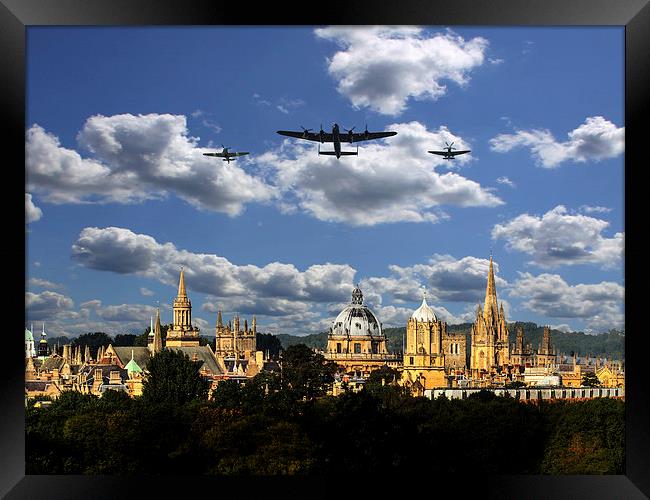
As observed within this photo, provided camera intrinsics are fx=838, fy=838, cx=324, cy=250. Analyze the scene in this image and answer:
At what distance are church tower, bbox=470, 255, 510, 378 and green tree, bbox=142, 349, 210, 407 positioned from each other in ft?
67.9

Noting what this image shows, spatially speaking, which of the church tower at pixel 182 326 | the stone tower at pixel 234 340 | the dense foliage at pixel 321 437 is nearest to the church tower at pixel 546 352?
the stone tower at pixel 234 340

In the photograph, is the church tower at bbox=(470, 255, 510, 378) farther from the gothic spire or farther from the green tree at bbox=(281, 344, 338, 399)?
the green tree at bbox=(281, 344, 338, 399)

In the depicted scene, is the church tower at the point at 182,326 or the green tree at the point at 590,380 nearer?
the green tree at the point at 590,380

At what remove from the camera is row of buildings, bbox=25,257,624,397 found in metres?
30.3

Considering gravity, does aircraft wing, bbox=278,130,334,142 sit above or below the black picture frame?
above

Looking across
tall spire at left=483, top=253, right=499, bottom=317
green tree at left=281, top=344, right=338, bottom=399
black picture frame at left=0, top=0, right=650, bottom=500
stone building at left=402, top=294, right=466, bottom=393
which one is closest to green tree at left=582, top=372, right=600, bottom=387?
stone building at left=402, top=294, right=466, bottom=393

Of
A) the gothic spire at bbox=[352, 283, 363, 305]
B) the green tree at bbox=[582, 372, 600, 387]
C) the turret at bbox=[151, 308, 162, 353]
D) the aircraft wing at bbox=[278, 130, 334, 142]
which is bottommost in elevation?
the green tree at bbox=[582, 372, 600, 387]

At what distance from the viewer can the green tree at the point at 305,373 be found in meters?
22.7

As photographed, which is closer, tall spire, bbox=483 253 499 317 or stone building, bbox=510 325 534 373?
stone building, bbox=510 325 534 373

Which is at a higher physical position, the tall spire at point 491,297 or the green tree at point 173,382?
the tall spire at point 491,297

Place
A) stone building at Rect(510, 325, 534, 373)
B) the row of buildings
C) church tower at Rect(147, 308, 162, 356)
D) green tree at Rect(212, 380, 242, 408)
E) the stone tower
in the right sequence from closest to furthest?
green tree at Rect(212, 380, 242, 408) < the row of buildings < church tower at Rect(147, 308, 162, 356) < stone building at Rect(510, 325, 534, 373) < the stone tower

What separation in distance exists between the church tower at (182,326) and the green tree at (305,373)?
10938 mm

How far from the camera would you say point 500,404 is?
17156 millimetres

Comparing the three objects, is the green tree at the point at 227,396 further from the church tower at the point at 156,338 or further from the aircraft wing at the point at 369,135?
the church tower at the point at 156,338
